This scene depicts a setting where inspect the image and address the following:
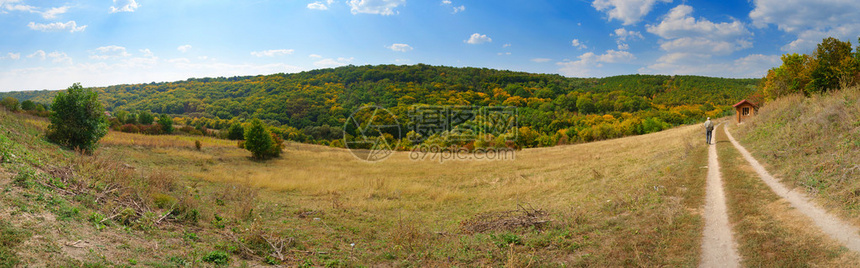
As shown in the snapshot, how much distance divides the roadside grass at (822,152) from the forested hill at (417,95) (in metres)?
68.9

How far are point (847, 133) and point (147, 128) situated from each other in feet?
211

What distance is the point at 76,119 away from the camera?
63.0 feet

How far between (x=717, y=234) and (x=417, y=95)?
349 ft

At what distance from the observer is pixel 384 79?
135875 mm

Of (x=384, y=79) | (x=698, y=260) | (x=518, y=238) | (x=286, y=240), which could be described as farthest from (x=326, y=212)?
(x=384, y=79)

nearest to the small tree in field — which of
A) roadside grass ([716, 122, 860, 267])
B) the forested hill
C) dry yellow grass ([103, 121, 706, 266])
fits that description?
dry yellow grass ([103, 121, 706, 266])

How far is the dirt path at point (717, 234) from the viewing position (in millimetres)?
5719

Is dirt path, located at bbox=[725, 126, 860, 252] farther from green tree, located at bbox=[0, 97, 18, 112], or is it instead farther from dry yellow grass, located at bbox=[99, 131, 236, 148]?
green tree, located at bbox=[0, 97, 18, 112]

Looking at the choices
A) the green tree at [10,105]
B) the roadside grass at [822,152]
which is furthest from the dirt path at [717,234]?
the green tree at [10,105]

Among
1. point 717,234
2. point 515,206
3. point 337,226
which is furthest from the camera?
point 515,206

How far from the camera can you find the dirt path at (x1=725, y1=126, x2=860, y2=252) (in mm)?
5512

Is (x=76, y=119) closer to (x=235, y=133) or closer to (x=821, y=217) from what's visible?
(x=821, y=217)

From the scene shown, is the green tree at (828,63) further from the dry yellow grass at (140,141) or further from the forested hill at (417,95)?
the forested hill at (417,95)

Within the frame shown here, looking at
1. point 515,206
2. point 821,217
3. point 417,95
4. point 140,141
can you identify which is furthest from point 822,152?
point 417,95
